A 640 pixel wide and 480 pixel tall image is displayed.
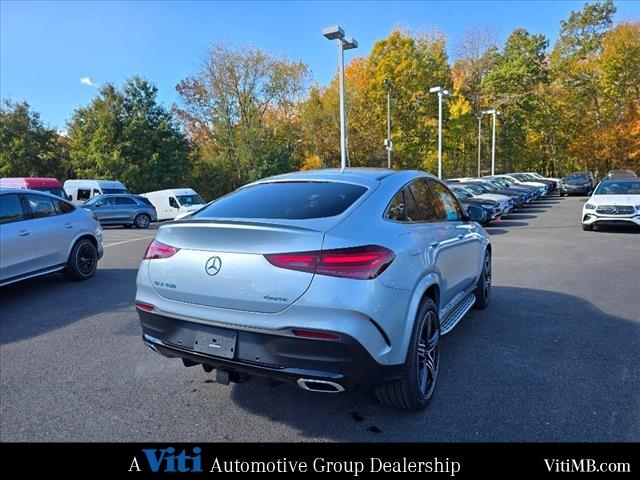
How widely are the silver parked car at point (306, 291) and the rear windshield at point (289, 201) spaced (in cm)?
1

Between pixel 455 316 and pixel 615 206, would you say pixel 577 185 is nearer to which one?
pixel 615 206

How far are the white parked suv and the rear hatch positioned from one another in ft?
41.0

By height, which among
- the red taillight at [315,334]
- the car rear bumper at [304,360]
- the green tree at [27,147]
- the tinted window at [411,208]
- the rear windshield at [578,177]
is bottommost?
the rear windshield at [578,177]

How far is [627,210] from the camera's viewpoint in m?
12.0

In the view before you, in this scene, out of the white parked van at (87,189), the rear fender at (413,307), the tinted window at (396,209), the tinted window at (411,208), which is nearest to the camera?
the rear fender at (413,307)

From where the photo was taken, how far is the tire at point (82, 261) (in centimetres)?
728

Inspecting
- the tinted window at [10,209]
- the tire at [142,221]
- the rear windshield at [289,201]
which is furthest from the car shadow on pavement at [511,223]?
the tire at [142,221]

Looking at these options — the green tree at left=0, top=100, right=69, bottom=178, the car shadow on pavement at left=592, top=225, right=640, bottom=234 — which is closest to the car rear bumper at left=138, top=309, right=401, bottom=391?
the car shadow on pavement at left=592, top=225, right=640, bottom=234

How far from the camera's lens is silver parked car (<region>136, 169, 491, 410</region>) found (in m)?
2.52

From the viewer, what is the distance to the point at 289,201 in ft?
10.6

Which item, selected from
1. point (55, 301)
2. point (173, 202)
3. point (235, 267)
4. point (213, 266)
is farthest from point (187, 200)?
point (235, 267)

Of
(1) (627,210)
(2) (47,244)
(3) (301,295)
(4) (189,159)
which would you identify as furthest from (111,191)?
(3) (301,295)

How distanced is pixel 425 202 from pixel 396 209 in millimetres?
719

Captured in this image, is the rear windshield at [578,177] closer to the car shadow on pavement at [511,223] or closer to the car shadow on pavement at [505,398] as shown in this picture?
the car shadow on pavement at [511,223]
